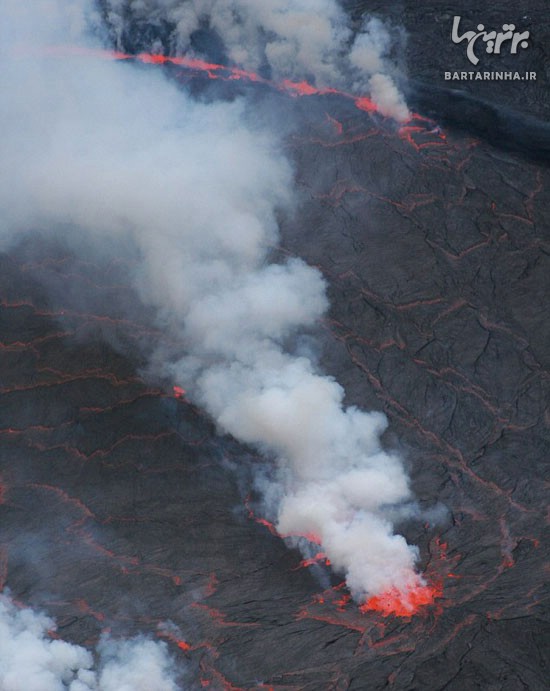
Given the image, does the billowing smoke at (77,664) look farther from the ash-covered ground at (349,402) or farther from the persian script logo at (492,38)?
the persian script logo at (492,38)

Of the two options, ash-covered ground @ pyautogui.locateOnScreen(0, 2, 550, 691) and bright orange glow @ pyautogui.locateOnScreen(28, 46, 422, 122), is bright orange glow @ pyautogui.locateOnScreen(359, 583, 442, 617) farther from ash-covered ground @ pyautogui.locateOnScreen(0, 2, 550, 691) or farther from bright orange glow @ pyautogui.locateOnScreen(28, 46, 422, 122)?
bright orange glow @ pyautogui.locateOnScreen(28, 46, 422, 122)

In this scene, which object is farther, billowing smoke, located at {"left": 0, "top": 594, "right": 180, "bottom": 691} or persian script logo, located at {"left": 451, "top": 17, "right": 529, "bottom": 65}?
persian script logo, located at {"left": 451, "top": 17, "right": 529, "bottom": 65}

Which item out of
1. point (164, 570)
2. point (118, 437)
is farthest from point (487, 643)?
point (118, 437)

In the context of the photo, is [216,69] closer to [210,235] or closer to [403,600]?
[210,235]

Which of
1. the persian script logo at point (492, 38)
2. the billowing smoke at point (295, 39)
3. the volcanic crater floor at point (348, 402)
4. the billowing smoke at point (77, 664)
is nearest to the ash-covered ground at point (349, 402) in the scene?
the volcanic crater floor at point (348, 402)

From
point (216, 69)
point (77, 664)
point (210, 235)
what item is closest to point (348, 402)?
point (210, 235)

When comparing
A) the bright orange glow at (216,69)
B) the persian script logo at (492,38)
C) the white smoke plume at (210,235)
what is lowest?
the white smoke plume at (210,235)

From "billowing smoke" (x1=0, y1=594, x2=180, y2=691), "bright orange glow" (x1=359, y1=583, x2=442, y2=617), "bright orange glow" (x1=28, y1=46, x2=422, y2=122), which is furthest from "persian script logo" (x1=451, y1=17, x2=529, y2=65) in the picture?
"billowing smoke" (x1=0, y1=594, x2=180, y2=691)
